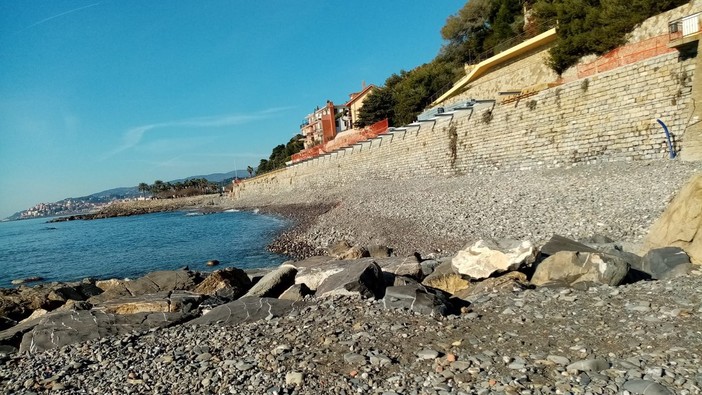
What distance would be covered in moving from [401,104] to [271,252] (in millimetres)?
31007

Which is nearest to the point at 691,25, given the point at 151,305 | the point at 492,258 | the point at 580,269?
the point at 580,269

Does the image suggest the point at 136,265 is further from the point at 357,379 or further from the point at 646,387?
the point at 646,387

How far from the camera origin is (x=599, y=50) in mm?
24328

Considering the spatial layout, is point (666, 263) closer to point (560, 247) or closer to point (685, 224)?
point (685, 224)

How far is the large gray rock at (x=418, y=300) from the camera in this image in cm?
600

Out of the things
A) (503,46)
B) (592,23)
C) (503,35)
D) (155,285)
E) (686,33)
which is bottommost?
(155,285)

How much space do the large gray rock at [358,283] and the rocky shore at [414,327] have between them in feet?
0.10

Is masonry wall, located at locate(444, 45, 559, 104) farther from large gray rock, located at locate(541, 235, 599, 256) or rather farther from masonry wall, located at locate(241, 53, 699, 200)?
large gray rock, located at locate(541, 235, 599, 256)

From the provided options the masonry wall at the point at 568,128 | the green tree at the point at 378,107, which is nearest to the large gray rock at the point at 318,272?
the masonry wall at the point at 568,128

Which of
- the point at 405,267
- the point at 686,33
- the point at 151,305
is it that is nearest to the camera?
the point at 151,305

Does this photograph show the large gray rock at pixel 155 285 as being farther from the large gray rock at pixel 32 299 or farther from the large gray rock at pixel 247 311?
the large gray rock at pixel 247 311

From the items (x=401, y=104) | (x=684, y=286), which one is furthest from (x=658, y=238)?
(x=401, y=104)

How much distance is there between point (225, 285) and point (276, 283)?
A: 170 cm

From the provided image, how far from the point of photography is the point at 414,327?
5.55 meters
